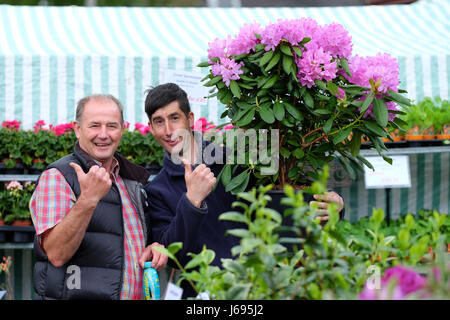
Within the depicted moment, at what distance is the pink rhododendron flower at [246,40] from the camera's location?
1.25m

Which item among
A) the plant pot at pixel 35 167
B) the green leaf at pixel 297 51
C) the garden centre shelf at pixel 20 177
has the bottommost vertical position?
the garden centre shelf at pixel 20 177

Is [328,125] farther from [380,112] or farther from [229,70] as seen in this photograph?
[229,70]

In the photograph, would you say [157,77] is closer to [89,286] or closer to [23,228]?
[23,228]

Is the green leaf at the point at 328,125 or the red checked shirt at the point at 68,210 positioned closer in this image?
the green leaf at the point at 328,125

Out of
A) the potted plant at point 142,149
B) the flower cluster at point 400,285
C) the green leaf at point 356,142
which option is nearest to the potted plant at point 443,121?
the potted plant at point 142,149

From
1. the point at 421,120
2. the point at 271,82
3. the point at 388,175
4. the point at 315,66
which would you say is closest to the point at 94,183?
the point at 271,82

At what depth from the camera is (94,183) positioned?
4.23 ft

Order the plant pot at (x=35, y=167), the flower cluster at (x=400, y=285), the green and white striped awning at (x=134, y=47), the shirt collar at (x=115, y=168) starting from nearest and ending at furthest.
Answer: the flower cluster at (x=400, y=285) < the shirt collar at (x=115, y=168) < the plant pot at (x=35, y=167) < the green and white striped awning at (x=134, y=47)

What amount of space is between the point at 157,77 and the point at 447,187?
8.70 ft

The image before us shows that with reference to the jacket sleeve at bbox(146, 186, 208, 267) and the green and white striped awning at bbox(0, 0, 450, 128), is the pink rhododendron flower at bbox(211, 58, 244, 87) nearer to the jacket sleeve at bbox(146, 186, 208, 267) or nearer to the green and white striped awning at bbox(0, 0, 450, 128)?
the jacket sleeve at bbox(146, 186, 208, 267)

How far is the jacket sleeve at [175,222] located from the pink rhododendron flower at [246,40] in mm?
468

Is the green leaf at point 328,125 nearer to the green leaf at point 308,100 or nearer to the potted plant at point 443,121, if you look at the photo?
the green leaf at point 308,100

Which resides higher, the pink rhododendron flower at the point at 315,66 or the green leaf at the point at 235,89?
the pink rhododendron flower at the point at 315,66

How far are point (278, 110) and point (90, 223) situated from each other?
68cm
